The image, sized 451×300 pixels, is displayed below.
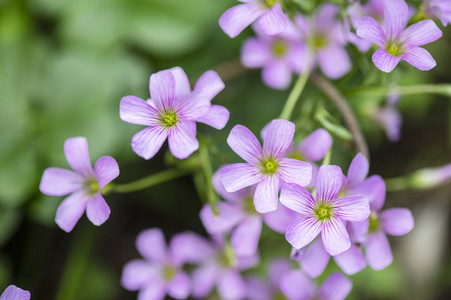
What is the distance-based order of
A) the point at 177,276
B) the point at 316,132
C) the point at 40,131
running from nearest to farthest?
the point at 316,132, the point at 177,276, the point at 40,131

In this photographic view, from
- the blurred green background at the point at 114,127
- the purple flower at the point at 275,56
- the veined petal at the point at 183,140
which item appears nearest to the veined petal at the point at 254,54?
the purple flower at the point at 275,56

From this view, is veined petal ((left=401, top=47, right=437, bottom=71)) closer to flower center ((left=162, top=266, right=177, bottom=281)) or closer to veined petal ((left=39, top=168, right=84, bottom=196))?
veined petal ((left=39, top=168, right=84, bottom=196))

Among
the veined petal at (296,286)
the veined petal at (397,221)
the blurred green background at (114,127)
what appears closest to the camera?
the veined petal at (397,221)

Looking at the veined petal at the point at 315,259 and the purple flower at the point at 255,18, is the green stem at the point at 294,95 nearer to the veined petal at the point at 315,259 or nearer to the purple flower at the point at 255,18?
the purple flower at the point at 255,18

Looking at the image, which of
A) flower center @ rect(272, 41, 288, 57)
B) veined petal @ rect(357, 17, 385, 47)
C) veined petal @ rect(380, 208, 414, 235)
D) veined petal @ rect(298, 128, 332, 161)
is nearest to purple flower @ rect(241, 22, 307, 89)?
flower center @ rect(272, 41, 288, 57)

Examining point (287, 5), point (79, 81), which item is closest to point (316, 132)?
point (287, 5)

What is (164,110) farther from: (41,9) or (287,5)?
(41,9)
